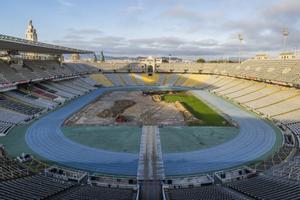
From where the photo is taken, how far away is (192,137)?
95.8 ft

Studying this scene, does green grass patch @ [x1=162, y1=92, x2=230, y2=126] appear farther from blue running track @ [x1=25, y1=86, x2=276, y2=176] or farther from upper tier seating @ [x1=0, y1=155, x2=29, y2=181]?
upper tier seating @ [x1=0, y1=155, x2=29, y2=181]

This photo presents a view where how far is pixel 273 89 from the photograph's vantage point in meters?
49.8

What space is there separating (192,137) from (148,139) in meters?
4.56

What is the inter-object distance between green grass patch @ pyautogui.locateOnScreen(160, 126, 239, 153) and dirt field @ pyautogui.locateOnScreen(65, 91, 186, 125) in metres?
3.36

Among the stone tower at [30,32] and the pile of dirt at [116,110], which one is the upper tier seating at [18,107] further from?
the stone tower at [30,32]

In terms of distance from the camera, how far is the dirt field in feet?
117

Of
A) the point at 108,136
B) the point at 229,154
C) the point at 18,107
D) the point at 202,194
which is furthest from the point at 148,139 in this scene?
the point at 18,107

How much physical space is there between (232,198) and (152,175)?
6.62 meters

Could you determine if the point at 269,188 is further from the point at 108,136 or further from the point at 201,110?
the point at 201,110

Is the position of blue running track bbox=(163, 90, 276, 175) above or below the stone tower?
below

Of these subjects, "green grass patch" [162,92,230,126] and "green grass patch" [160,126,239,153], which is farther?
"green grass patch" [162,92,230,126]

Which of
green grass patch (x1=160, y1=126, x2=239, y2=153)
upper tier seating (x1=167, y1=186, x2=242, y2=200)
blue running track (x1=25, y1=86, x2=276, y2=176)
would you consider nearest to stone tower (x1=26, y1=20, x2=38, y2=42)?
blue running track (x1=25, y1=86, x2=276, y2=176)

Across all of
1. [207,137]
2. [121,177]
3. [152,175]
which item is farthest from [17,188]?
[207,137]

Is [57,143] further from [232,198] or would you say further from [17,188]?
[232,198]
